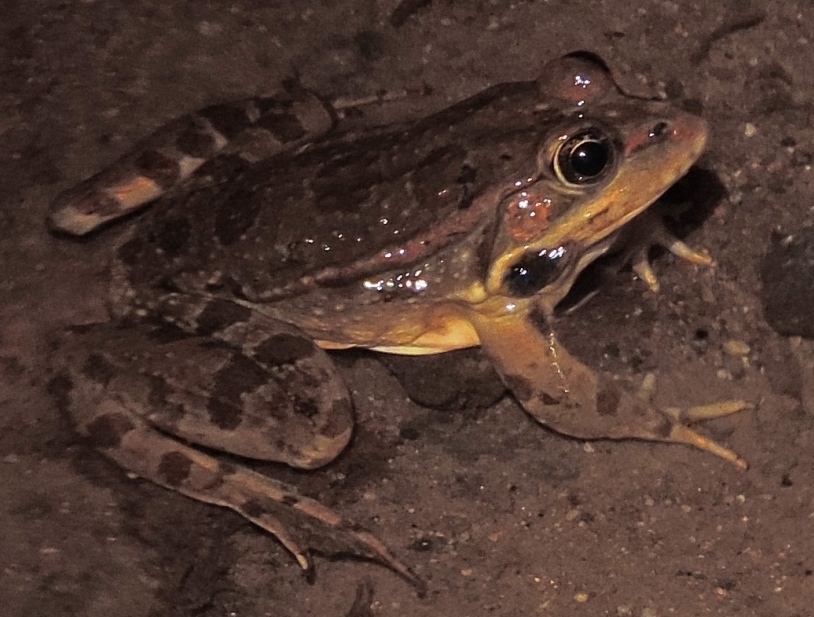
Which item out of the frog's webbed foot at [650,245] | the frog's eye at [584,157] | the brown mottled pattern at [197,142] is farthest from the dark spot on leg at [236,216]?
the frog's webbed foot at [650,245]

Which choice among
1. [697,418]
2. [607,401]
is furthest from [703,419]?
[607,401]

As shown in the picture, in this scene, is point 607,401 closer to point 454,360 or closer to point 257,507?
point 454,360

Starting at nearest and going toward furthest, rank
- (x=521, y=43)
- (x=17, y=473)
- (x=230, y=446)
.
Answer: (x=230, y=446)
(x=17, y=473)
(x=521, y=43)

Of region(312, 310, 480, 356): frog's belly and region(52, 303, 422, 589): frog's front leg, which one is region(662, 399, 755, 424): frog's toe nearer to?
region(312, 310, 480, 356): frog's belly

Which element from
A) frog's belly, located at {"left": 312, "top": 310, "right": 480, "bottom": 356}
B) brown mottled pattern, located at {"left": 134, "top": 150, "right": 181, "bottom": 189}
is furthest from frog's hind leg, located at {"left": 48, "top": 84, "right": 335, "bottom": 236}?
frog's belly, located at {"left": 312, "top": 310, "right": 480, "bottom": 356}

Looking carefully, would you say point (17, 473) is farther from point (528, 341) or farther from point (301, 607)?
point (528, 341)

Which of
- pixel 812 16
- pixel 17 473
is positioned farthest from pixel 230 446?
pixel 812 16
